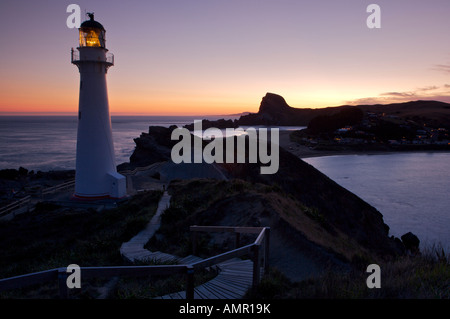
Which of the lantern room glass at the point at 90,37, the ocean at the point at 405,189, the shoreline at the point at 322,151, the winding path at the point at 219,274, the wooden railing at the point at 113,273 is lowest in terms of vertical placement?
the ocean at the point at 405,189

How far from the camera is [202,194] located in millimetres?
13102

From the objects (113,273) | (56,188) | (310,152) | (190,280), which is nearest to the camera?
(113,273)

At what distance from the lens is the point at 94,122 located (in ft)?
55.0

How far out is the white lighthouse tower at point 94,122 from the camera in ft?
54.0

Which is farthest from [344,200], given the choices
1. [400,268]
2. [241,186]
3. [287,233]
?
[400,268]

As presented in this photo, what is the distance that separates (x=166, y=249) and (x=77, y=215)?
8842mm

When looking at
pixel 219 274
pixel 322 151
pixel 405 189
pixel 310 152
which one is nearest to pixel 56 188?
pixel 219 274

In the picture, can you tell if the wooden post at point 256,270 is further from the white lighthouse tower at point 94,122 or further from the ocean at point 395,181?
the white lighthouse tower at point 94,122

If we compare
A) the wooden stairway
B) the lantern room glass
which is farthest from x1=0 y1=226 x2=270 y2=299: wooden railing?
the lantern room glass

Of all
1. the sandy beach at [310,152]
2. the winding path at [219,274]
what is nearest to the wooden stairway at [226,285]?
the winding path at [219,274]

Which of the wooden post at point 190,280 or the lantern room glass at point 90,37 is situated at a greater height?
the lantern room glass at point 90,37

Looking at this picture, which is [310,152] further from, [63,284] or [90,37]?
[63,284]
